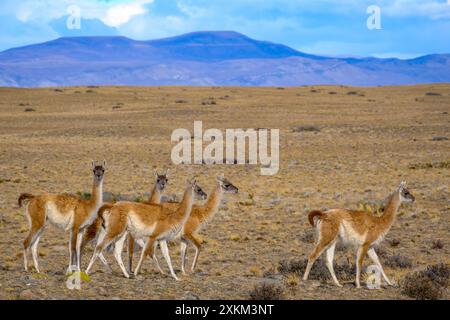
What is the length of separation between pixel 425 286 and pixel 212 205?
400 centimetres

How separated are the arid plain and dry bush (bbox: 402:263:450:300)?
15 cm

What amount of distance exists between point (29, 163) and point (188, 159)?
20.2 feet

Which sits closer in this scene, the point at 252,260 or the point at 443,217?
the point at 252,260

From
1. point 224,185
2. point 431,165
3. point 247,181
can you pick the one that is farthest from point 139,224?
point 431,165

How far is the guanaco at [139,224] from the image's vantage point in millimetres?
9922

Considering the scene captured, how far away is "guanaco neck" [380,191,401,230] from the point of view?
10.3 meters

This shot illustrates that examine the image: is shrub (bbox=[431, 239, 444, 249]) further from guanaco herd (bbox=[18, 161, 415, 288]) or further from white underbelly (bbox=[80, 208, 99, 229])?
white underbelly (bbox=[80, 208, 99, 229])

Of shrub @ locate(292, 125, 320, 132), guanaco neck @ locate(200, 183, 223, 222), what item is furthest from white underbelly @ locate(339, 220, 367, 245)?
shrub @ locate(292, 125, 320, 132)

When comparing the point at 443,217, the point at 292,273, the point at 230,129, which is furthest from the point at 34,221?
the point at 230,129

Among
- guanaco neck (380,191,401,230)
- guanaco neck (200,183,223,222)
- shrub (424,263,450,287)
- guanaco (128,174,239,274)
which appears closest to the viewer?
shrub (424,263,450,287)
